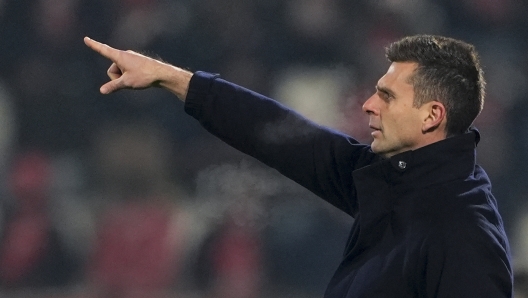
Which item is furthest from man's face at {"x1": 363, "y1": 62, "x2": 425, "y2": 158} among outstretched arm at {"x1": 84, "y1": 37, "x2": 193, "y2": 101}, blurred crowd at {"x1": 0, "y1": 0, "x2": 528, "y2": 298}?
blurred crowd at {"x1": 0, "y1": 0, "x2": 528, "y2": 298}

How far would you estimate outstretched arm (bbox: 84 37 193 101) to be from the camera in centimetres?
98

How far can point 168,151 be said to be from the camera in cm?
155

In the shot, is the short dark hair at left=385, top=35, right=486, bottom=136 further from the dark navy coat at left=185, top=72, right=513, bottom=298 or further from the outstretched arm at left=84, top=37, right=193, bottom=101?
the outstretched arm at left=84, top=37, right=193, bottom=101

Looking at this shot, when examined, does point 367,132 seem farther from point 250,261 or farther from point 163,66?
point 163,66

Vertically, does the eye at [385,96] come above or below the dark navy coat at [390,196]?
above

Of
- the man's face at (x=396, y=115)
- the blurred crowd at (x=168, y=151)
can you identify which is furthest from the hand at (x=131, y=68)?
the blurred crowd at (x=168, y=151)

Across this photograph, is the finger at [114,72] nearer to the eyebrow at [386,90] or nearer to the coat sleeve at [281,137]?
the coat sleeve at [281,137]

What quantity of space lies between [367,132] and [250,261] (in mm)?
350

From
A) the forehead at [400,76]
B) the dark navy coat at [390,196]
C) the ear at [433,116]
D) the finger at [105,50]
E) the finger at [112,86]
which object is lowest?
the dark navy coat at [390,196]

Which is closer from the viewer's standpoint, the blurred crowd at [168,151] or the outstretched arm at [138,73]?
the outstretched arm at [138,73]

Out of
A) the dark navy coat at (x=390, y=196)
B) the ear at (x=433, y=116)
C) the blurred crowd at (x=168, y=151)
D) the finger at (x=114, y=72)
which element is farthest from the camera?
the blurred crowd at (x=168, y=151)

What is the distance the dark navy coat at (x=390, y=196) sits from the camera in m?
0.79

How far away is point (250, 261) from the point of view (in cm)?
154

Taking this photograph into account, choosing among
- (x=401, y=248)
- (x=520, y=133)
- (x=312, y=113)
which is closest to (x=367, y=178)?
(x=401, y=248)
